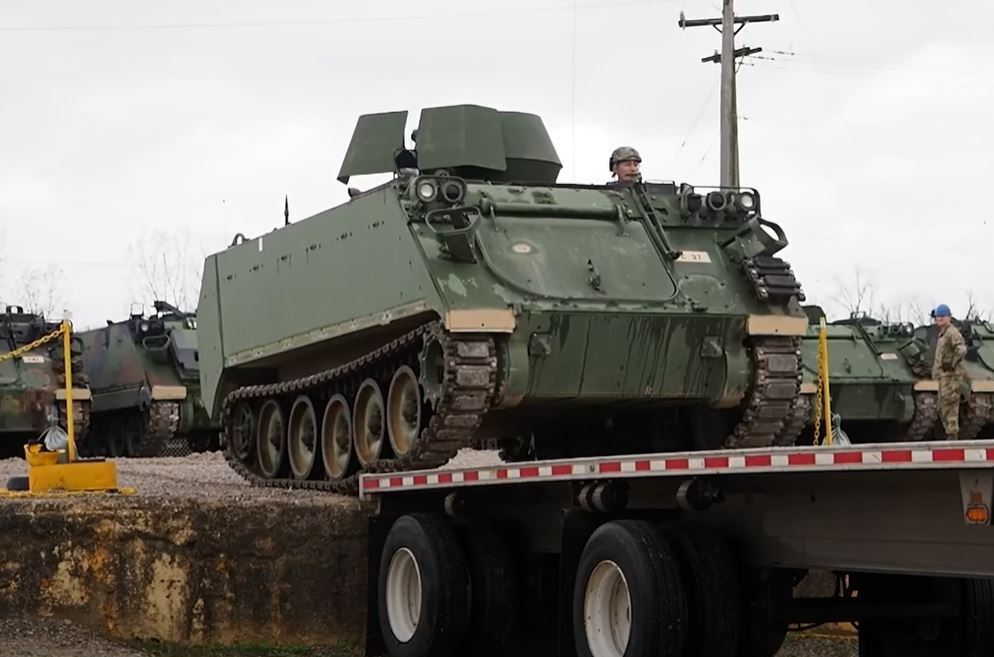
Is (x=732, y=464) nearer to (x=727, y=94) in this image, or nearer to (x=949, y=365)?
(x=949, y=365)

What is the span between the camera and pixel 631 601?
8.28 metres

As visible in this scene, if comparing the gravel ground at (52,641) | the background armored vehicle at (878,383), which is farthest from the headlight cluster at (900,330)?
the gravel ground at (52,641)

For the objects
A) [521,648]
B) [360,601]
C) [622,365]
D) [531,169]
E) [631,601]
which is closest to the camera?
[631,601]

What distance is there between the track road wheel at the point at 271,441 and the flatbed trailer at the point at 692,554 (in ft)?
17.8

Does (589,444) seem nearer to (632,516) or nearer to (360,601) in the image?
(360,601)

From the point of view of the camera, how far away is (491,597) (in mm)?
10141

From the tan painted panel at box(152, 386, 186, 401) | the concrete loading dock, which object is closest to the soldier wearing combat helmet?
the concrete loading dock

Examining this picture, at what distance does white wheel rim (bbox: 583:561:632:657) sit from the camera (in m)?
8.68

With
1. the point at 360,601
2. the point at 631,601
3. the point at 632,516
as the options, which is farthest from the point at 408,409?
the point at 631,601

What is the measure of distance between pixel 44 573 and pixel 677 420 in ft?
18.3

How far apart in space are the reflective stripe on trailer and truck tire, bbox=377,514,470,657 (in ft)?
1.01

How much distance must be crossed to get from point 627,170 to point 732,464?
718 cm

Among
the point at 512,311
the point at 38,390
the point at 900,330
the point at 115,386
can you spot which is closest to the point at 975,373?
the point at 900,330

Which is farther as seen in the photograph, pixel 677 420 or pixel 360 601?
pixel 677 420
